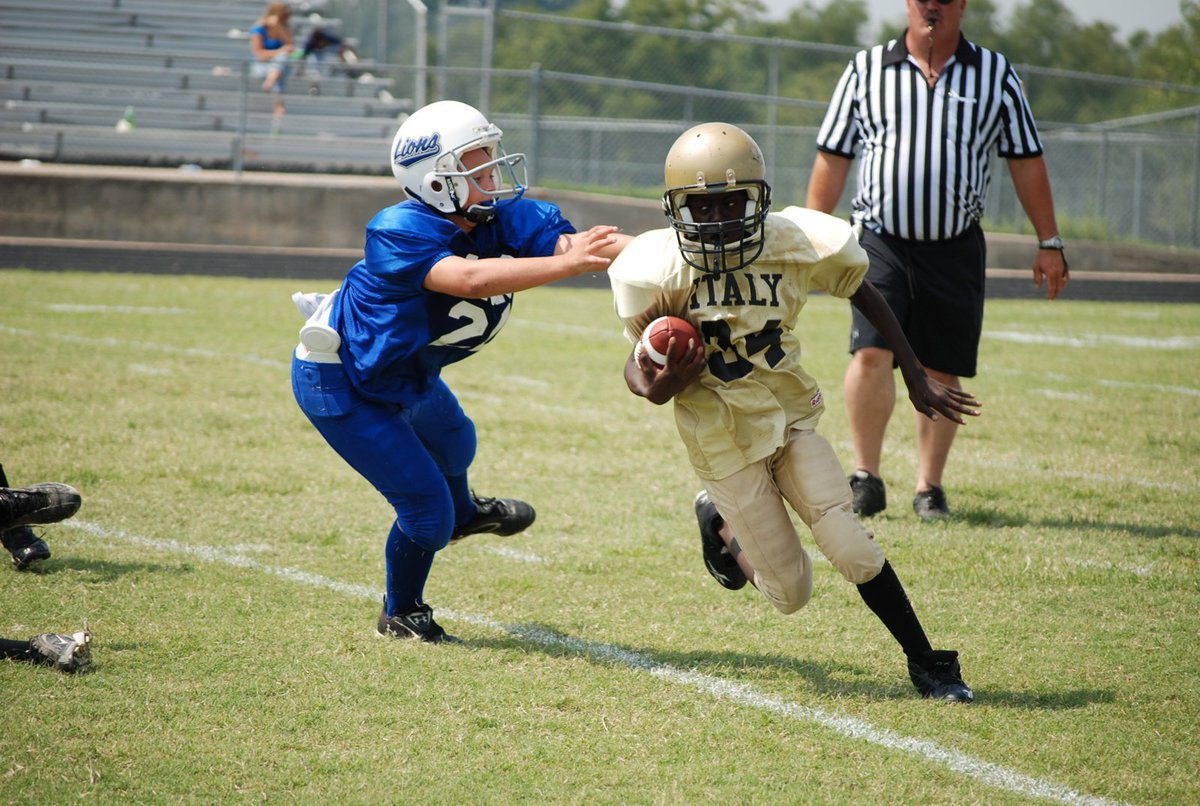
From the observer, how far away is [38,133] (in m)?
15.7

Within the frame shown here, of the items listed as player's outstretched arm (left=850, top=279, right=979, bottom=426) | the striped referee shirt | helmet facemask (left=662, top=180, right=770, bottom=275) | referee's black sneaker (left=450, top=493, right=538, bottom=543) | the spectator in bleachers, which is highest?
the spectator in bleachers

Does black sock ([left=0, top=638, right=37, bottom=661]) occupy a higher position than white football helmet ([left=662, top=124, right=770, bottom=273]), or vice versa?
white football helmet ([left=662, top=124, right=770, bottom=273])

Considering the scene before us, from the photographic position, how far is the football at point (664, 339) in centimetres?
305

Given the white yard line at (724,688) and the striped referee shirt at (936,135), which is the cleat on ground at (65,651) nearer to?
the white yard line at (724,688)

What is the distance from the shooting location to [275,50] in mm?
17531

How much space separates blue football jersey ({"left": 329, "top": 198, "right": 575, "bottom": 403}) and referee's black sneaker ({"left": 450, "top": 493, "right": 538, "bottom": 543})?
1.96 ft

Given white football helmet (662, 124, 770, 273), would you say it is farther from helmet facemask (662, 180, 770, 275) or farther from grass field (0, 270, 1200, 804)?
grass field (0, 270, 1200, 804)

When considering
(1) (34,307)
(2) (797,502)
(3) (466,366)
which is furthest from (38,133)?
(2) (797,502)

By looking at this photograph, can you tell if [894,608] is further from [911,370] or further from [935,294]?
[935,294]

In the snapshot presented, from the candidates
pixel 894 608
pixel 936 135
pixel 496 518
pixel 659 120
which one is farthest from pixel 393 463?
pixel 659 120

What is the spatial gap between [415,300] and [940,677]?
1.79 m

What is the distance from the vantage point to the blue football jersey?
3543 millimetres

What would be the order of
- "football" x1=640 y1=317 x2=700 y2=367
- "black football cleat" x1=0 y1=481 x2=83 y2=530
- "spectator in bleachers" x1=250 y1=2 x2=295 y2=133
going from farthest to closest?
"spectator in bleachers" x1=250 y1=2 x2=295 y2=133 < "black football cleat" x1=0 y1=481 x2=83 y2=530 < "football" x1=640 y1=317 x2=700 y2=367

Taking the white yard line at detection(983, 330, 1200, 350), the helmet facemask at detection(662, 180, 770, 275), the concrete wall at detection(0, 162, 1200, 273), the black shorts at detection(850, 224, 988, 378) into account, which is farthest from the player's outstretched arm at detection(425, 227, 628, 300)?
the concrete wall at detection(0, 162, 1200, 273)
